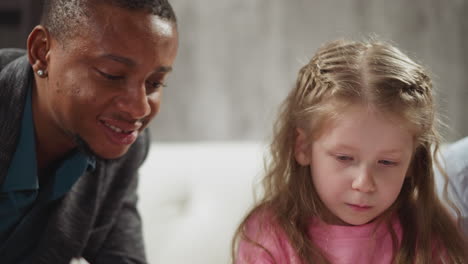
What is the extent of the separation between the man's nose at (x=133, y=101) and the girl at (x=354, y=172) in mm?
293

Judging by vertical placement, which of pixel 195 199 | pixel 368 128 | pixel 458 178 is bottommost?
pixel 195 199

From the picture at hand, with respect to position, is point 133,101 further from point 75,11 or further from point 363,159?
point 363,159

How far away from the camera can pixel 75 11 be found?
110cm

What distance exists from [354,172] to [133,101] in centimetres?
42

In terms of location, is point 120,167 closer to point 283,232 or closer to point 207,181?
point 207,181

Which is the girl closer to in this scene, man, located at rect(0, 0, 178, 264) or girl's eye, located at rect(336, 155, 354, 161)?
girl's eye, located at rect(336, 155, 354, 161)

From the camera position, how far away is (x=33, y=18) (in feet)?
6.79

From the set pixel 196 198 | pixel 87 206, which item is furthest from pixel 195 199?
pixel 87 206

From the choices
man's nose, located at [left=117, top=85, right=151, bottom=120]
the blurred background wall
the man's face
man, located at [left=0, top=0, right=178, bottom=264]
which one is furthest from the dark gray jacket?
the blurred background wall

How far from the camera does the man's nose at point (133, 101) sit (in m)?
1.08

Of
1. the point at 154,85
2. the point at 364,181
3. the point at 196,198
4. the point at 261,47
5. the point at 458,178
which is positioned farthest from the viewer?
the point at 261,47

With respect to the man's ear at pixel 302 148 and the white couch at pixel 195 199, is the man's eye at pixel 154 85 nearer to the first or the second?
the man's ear at pixel 302 148

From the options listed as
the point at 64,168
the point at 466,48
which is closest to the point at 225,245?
the point at 64,168

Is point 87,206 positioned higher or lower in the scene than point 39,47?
lower
